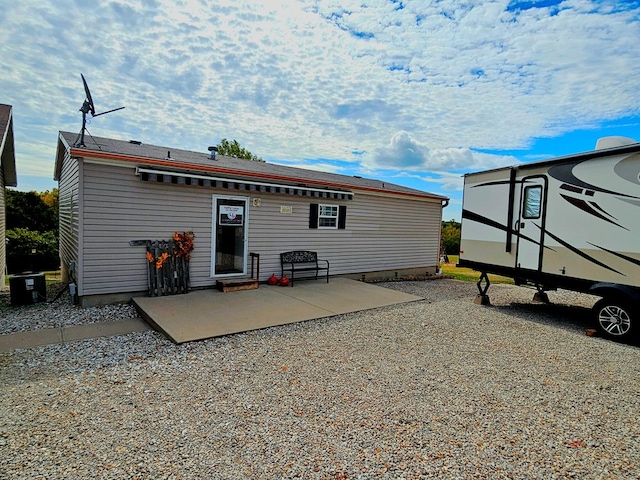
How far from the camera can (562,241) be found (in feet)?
20.4

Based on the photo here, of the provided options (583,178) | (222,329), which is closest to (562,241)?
(583,178)

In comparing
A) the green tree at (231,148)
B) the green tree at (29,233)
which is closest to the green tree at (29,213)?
the green tree at (29,233)

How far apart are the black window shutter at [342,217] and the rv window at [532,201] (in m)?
4.62

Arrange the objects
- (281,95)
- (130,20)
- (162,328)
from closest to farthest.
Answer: (162,328), (130,20), (281,95)

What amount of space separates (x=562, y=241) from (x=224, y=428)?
641 cm

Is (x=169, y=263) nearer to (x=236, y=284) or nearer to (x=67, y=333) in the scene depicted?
(x=236, y=284)

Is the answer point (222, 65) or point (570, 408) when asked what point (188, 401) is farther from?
point (222, 65)

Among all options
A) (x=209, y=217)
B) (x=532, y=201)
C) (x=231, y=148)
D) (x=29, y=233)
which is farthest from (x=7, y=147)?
(x=231, y=148)

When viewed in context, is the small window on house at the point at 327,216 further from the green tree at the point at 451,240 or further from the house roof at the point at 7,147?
the green tree at the point at 451,240

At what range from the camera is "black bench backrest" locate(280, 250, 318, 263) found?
8.86 metres

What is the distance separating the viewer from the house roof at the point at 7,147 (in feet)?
24.6

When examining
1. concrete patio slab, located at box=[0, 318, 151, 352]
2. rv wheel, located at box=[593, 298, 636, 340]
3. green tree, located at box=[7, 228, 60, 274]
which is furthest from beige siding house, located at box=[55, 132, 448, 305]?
green tree, located at box=[7, 228, 60, 274]

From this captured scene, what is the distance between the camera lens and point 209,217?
765cm

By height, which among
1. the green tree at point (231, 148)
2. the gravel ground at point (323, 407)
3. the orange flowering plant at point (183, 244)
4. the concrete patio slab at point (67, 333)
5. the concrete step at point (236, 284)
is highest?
the green tree at point (231, 148)
